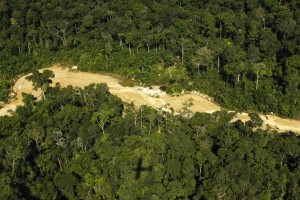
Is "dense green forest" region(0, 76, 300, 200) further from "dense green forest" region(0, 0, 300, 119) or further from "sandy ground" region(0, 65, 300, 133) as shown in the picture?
"dense green forest" region(0, 0, 300, 119)

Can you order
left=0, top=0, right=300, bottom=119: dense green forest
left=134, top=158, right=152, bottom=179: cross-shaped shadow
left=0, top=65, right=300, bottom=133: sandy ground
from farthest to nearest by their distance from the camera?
left=0, top=0, right=300, bottom=119: dense green forest < left=0, top=65, right=300, bottom=133: sandy ground < left=134, top=158, right=152, bottom=179: cross-shaped shadow

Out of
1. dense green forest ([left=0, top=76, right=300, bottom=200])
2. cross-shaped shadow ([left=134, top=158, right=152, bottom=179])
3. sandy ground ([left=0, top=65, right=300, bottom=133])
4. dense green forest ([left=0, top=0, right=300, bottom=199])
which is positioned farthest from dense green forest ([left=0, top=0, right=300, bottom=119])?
cross-shaped shadow ([left=134, top=158, right=152, bottom=179])

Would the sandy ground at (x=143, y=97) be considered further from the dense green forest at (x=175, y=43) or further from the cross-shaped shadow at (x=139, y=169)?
the cross-shaped shadow at (x=139, y=169)

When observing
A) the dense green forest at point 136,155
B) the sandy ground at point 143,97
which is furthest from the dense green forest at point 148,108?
the sandy ground at point 143,97

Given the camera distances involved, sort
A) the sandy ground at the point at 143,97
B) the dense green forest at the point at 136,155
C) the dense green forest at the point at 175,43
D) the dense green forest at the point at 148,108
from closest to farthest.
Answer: the dense green forest at the point at 136,155
the dense green forest at the point at 148,108
the sandy ground at the point at 143,97
the dense green forest at the point at 175,43

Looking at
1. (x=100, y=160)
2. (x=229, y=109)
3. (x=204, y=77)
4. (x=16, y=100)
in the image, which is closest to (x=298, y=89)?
(x=229, y=109)

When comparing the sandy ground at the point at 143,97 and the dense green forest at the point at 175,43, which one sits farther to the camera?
the dense green forest at the point at 175,43

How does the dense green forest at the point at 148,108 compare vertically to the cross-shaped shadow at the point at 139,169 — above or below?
above
